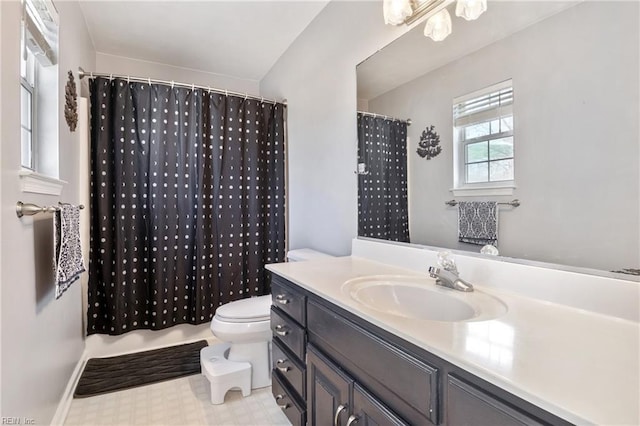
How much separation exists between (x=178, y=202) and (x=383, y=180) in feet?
5.36

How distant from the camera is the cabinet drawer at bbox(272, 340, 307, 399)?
4.09 ft

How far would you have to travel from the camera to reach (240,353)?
76.6 inches

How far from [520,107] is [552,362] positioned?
0.81 meters

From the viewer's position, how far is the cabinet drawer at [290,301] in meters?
1.22

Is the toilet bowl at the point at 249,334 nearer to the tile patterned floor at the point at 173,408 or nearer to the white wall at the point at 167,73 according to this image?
the tile patterned floor at the point at 173,408

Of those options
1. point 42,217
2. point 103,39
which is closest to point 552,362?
point 42,217

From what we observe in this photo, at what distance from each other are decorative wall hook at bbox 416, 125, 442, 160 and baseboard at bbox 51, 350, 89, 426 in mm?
2164

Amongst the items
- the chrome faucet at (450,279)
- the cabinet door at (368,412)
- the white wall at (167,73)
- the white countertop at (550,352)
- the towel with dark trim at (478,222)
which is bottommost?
the cabinet door at (368,412)

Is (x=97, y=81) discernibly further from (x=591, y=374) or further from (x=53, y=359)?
(x=591, y=374)

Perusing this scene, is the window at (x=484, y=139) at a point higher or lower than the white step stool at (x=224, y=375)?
higher

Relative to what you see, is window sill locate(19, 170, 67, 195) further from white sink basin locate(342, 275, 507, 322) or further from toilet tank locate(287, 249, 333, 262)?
toilet tank locate(287, 249, 333, 262)

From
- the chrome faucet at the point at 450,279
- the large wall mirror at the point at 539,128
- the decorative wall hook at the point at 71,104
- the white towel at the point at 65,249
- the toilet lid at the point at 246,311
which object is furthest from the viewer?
the toilet lid at the point at 246,311

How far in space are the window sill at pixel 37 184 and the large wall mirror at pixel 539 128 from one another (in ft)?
5.00

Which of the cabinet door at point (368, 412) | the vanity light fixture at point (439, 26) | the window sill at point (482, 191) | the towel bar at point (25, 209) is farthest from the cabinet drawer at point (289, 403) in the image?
the vanity light fixture at point (439, 26)
